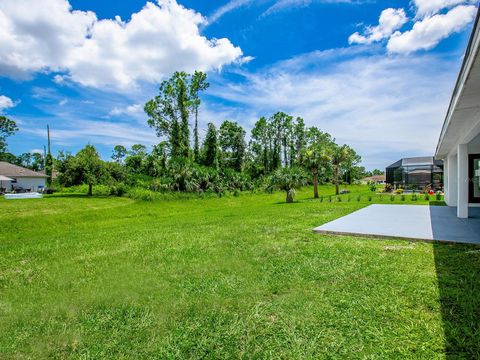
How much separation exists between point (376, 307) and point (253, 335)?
154 centimetres

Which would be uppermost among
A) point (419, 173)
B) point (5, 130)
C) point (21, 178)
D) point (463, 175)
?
point (5, 130)

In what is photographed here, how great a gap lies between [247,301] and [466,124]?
7048 millimetres

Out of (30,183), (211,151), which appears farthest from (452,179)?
(30,183)

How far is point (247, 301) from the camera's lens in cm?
345

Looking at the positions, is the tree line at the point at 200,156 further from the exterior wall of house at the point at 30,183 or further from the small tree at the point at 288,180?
the exterior wall of house at the point at 30,183

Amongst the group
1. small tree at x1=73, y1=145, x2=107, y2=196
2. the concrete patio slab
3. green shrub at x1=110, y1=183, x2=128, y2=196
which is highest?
small tree at x1=73, y1=145, x2=107, y2=196

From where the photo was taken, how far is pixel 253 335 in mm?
2723

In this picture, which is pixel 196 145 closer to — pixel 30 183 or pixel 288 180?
pixel 288 180

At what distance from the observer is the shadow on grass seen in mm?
2417

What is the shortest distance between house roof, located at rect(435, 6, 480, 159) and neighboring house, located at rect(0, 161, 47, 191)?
37.5 metres

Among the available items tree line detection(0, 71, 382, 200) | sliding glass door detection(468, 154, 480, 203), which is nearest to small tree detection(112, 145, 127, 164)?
tree line detection(0, 71, 382, 200)

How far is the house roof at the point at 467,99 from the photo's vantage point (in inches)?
113

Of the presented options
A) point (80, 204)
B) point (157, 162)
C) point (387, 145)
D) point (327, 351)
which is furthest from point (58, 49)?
point (387, 145)

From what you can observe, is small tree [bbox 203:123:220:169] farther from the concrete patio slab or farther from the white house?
the concrete patio slab
